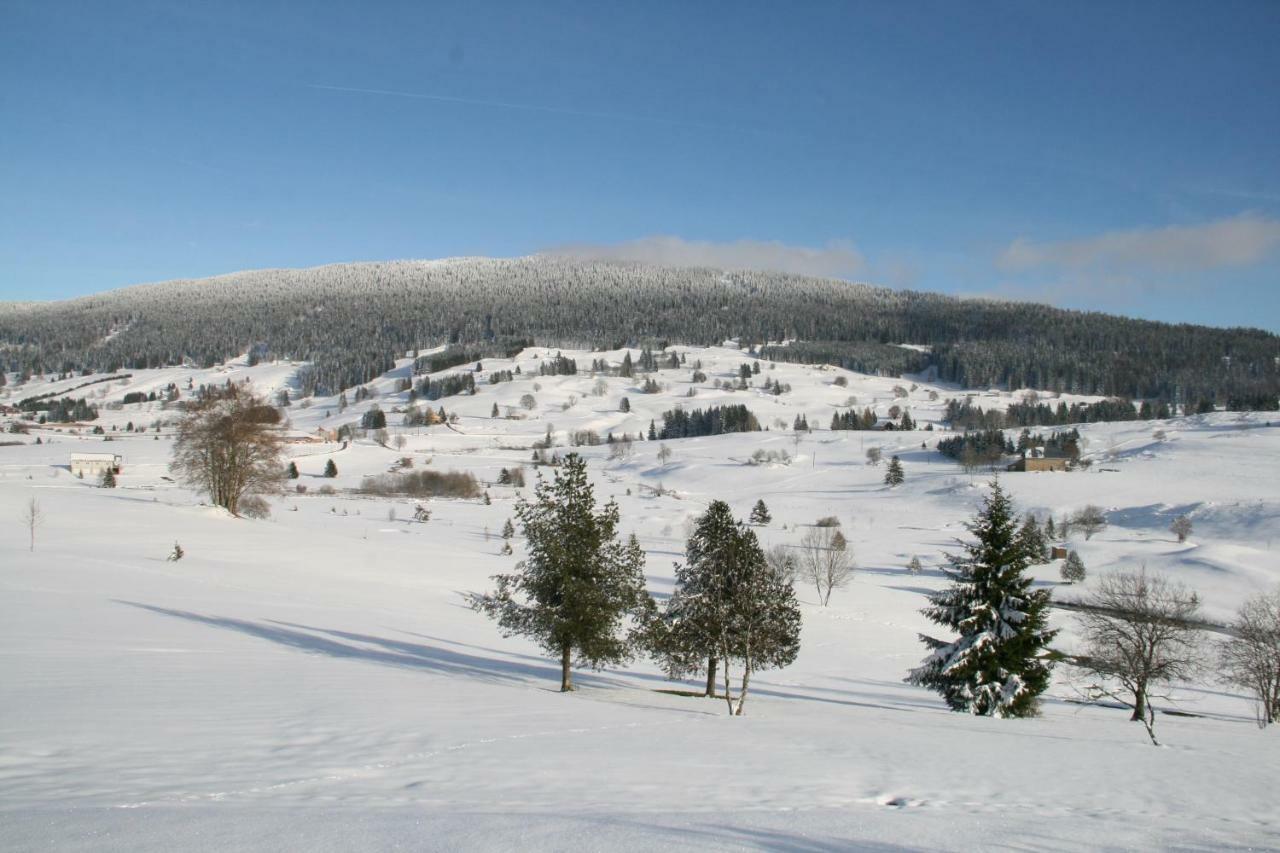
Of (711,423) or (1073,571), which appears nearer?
(1073,571)

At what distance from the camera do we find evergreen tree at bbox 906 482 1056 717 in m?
22.5

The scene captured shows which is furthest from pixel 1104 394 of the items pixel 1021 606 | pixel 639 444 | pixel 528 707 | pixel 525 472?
pixel 528 707

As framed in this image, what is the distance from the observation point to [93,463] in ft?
315

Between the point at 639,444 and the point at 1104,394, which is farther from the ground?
the point at 1104,394

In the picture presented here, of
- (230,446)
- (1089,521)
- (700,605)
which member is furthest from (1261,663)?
(1089,521)

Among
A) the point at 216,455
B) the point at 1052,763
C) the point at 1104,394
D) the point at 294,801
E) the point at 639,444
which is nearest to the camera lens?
the point at 294,801

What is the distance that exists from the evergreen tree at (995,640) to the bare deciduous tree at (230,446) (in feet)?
131

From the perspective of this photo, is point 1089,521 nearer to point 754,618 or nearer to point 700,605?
point 700,605

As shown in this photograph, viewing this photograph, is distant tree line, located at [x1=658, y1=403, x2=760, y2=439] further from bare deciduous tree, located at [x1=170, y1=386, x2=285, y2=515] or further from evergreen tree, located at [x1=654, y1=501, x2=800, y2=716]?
evergreen tree, located at [x1=654, y1=501, x2=800, y2=716]

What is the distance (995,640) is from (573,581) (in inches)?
487

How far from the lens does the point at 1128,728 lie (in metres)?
21.5

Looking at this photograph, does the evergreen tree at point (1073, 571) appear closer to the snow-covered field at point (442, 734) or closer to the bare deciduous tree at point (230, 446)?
the snow-covered field at point (442, 734)

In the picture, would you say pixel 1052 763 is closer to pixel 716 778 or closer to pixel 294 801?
pixel 716 778

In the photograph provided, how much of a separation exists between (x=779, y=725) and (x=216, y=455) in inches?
1680
